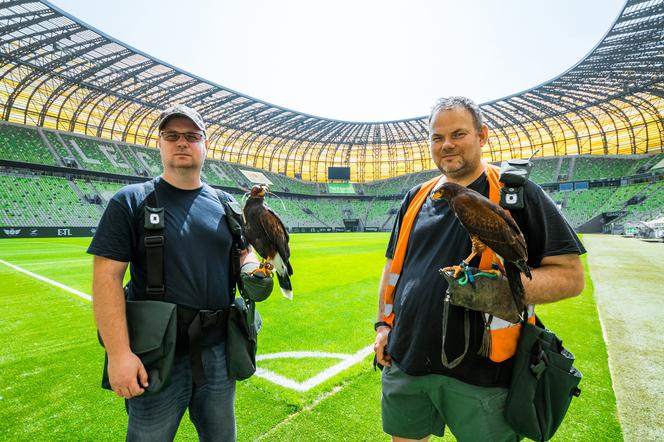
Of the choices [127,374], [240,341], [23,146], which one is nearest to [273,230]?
[240,341]

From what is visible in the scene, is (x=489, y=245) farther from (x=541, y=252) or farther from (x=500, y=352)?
(x=500, y=352)

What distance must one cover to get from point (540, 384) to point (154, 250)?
2.19 meters

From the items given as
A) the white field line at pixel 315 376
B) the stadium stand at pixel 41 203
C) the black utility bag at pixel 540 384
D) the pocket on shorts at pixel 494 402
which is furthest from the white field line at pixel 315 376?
the stadium stand at pixel 41 203

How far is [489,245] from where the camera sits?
5.17 ft

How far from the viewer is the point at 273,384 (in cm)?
353

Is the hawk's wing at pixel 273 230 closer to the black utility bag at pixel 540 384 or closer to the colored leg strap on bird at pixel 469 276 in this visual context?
the colored leg strap on bird at pixel 469 276

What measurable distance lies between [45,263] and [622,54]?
4451cm

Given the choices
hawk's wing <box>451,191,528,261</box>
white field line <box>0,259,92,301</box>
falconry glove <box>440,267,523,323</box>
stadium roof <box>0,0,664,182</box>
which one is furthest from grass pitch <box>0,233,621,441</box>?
Result: stadium roof <box>0,0,664,182</box>

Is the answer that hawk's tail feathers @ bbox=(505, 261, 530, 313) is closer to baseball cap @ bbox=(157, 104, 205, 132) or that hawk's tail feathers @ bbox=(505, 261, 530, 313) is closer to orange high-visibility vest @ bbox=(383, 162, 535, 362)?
orange high-visibility vest @ bbox=(383, 162, 535, 362)

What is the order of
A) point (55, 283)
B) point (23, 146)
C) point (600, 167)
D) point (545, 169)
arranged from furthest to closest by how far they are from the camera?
point (545, 169), point (600, 167), point (23, 146), point (55, 283)

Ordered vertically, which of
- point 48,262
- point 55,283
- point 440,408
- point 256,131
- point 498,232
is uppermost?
point 256,131

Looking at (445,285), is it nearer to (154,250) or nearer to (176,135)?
(154,250)

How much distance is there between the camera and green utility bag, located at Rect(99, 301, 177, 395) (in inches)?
68.6

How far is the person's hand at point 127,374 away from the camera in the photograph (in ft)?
5.49
